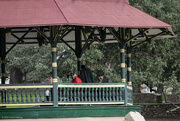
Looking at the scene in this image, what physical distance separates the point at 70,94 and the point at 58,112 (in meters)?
0.83

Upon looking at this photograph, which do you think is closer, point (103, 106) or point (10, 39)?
point (103, 106)

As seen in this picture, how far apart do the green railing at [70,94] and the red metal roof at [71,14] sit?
7.21 feet

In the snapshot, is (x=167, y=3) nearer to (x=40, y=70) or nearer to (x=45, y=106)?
(x=40, y=70)

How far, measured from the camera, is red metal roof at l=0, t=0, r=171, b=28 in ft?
49.0

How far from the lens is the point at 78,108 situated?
1540cm

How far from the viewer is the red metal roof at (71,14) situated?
14.9 m

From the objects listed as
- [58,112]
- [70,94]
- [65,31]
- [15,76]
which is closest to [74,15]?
[65,31]

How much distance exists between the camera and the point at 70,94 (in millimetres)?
15656

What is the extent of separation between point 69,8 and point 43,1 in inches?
47.8

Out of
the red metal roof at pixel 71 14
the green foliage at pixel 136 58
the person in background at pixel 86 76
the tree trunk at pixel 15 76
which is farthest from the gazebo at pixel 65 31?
the tree trunk at pixel 15 76

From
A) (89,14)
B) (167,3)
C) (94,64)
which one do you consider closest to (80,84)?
(89,14)

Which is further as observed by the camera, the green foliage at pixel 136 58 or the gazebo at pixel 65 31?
the green foliage at pixel 136 58

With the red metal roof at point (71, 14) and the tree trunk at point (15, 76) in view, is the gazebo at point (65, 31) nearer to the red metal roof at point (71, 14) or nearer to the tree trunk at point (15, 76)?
the red metal roof at point (71, 14)

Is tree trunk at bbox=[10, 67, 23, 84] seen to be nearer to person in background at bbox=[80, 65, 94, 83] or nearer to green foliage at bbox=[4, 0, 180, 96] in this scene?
green foliage at bbox=[4, 0, 180, 96]
